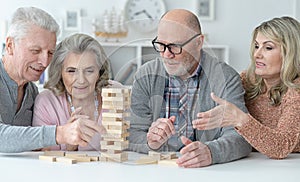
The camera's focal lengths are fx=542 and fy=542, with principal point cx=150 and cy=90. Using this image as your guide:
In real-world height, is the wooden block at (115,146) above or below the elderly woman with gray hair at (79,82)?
below

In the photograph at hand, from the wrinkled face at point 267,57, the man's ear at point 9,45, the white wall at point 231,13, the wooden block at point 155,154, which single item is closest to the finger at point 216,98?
the wooden block at point 155,154

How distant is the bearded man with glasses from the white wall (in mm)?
2866

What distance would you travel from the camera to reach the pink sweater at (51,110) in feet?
5.67

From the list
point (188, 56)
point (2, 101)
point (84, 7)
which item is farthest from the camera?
point (84, 7)

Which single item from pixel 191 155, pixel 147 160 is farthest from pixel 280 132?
pixel 147 160

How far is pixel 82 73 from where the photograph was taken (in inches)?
58.4

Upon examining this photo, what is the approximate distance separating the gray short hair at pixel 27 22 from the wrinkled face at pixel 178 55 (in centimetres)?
44

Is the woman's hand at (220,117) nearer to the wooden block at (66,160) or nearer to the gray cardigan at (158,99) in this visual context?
the gray cardigan at (158,99)

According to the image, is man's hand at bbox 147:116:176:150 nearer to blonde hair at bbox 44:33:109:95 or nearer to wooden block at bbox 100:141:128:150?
wooden block at bbox 100:141:128:150

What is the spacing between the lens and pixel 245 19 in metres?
4.38

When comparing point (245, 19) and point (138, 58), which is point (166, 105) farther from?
point (245, 19)

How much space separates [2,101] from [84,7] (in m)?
2.64

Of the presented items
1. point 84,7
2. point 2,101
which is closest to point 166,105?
point 2,101

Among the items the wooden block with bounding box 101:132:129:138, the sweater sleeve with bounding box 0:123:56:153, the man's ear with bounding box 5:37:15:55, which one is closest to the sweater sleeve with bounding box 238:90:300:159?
the wooden block with bounding box 101:132:129:138
